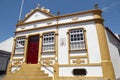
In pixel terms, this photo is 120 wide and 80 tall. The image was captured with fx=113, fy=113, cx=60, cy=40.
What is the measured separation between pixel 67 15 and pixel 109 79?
715 cm

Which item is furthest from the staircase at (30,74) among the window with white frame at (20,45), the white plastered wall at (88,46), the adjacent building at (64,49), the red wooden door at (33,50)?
the window with white frame at (20,45)

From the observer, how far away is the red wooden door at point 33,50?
1241 cm

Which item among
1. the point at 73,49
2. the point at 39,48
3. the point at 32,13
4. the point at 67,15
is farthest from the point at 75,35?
the point at 32,13

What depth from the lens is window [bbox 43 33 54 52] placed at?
38.8 ft

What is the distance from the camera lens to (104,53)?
9516 millimetres

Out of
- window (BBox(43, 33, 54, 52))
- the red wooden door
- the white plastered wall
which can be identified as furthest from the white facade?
the white plastered wall

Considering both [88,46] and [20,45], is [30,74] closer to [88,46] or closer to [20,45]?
[20,45]

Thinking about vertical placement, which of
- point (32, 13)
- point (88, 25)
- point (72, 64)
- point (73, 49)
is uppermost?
point (32, 13)

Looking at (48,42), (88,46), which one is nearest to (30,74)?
(48,42)

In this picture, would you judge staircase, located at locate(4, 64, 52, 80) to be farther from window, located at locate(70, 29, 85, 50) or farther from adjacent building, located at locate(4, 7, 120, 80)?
window, located at locate(70, 29, 85, 50)

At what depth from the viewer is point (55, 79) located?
405 inches

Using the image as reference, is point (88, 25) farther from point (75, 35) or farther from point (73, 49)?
point (73, 49)

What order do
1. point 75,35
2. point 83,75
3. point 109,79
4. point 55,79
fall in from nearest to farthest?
point 109,79, point 83,75, point 55,79, point 75,35

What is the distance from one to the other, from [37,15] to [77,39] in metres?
6.03
